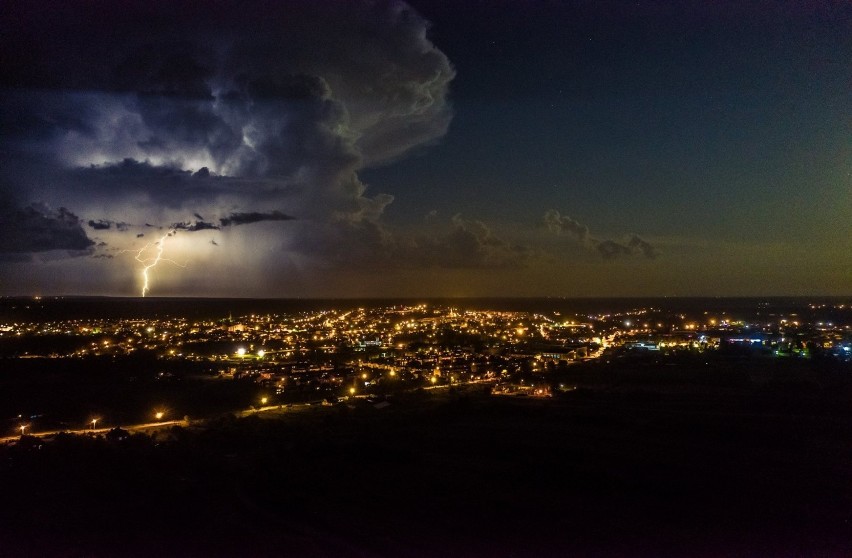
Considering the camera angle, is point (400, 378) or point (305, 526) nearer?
point (305, 526)

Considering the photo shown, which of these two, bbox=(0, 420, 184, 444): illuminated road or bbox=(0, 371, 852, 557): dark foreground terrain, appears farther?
bbox=(0, 420, 184, 444): illuminated road

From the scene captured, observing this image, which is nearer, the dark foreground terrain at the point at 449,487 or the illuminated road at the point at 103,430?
the dark foreground terrain at the point at 449,487

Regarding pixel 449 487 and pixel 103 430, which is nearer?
pixel 449 487

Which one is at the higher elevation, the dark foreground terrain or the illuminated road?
the dark foreground terrain

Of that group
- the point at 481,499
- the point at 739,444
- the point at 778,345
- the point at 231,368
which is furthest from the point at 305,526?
the point at 778,345

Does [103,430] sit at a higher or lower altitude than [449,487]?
lower

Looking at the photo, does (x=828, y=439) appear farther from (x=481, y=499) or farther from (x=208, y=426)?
(x=208, y=426)

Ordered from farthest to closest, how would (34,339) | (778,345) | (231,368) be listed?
(34,339) → (778,345) → (231,368)

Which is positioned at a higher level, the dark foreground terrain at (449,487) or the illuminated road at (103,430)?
the dark foreground terrain at (449,487)
